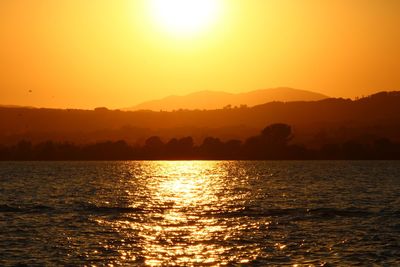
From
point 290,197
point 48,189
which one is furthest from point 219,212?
point 48,189

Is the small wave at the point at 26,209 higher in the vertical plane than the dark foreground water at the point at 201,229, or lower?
higher

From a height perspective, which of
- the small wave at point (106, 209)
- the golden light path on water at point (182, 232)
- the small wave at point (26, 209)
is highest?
the small wave at point (26, 209)

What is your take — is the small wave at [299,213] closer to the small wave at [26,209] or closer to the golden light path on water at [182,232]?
the golden light path on water at [182,232]

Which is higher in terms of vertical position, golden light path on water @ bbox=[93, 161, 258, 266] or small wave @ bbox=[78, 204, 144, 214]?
small wave @ bbox=[78, 204, 144, 214]

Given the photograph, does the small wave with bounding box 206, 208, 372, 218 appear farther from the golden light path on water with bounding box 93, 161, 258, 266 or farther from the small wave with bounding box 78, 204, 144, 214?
the small wave with bounding box 78, 204, 144, 214

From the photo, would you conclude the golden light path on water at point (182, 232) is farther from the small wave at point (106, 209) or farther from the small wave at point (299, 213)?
the small wave at point (299, 213)

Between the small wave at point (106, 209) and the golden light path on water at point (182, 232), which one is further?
the small wave at point (106, 209)

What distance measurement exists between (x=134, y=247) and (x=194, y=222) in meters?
19.4

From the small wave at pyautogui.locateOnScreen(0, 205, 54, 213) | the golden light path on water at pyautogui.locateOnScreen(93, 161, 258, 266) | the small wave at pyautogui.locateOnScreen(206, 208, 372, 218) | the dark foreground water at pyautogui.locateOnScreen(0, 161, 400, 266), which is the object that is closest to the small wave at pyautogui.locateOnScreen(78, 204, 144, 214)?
the dark foreground water at pyautogui.locateOnScreen(0, 161, 400, 266)

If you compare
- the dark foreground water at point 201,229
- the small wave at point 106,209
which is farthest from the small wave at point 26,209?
the small wave at point 106,209

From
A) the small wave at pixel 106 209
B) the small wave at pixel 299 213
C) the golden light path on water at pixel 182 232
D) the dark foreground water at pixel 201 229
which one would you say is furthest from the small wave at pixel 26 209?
the small wave at pixel 299 213

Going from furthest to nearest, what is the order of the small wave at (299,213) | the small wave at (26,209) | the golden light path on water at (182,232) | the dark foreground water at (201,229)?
the small wave at (26,209), the small wave at (299,213), the dark foreground water at (201,229), the golden light path on water at (182,232)

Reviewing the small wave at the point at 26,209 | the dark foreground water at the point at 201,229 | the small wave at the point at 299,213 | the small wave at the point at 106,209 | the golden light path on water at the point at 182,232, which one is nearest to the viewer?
the golden light path on water at the point at 182,232

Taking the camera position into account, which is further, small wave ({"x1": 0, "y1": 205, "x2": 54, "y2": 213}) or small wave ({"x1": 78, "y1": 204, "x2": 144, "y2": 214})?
small wave ({"x1": 78, "y1": 204, "x2": 144, "y2": 214})
